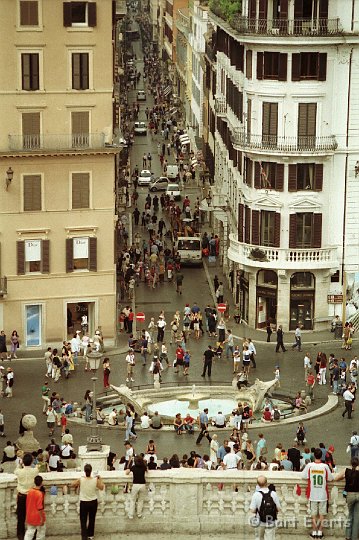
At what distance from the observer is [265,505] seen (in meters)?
35.3

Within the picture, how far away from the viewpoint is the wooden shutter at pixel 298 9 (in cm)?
8050

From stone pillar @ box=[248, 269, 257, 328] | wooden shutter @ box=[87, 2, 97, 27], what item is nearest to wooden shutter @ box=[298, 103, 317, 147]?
stone pillar @ box=[248, 269, 257, 328]

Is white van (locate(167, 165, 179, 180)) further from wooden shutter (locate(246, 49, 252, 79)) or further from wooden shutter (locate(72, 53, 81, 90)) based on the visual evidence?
wooden shutter (locate(72, 53, 81, 90))

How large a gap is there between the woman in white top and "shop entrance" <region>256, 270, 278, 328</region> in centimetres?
4678

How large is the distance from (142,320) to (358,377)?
12.9m

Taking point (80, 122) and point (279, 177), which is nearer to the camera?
point (80, 122)

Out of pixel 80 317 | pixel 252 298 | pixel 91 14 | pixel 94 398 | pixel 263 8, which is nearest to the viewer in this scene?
pixel 94 398

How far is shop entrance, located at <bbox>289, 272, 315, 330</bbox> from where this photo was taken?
8294 centimetres

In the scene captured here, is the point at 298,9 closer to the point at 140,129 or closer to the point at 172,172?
the point at 172,172

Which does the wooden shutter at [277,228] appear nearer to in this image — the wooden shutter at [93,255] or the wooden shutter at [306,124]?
the wooden shutter at [306,124]

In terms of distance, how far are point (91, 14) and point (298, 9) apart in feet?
37.4

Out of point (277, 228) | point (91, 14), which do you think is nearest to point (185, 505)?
point (91, 14)

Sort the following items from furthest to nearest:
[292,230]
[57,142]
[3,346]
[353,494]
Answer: [292,230] → [57,142] → [3,346] → [353,494]

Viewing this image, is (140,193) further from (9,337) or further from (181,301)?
(9,337)
